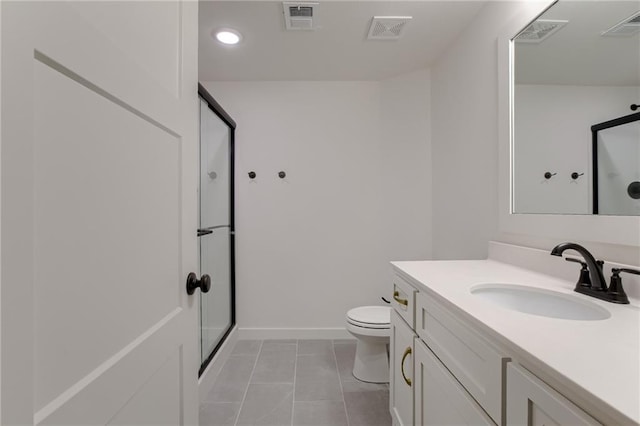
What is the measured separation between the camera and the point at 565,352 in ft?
1.88

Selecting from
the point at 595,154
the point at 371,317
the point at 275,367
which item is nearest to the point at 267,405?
the point at 275,367

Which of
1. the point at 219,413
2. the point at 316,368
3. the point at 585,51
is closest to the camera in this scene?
the point at 585,51

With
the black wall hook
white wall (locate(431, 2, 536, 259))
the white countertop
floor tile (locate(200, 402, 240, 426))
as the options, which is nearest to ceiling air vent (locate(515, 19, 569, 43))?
white wall (locate(431, 2, 536, 259))

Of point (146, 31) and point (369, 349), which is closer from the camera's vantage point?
point (146, 31)

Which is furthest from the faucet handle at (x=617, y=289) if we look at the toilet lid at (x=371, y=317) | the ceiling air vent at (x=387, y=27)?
the ceiling air vent at (x=387, y=27)

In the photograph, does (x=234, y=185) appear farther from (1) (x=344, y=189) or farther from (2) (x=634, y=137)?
(2) (x=634, y=137)

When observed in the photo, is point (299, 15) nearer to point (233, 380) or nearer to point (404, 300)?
point (404, 300)

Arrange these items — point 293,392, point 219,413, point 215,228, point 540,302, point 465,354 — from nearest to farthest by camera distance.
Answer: point 465,354, point 540,302, point 219,413, point 293,392, point 215,228

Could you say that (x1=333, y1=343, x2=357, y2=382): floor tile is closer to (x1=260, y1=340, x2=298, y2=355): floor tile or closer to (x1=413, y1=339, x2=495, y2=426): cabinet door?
(x1=260, y1=340, x2=298, y2=355): floor tile

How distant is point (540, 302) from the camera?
3.43ft

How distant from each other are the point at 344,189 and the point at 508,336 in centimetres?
207

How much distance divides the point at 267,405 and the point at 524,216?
5.82ft

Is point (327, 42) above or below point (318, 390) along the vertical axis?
above

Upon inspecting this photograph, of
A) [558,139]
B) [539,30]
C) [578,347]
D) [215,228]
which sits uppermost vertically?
[539,30]
